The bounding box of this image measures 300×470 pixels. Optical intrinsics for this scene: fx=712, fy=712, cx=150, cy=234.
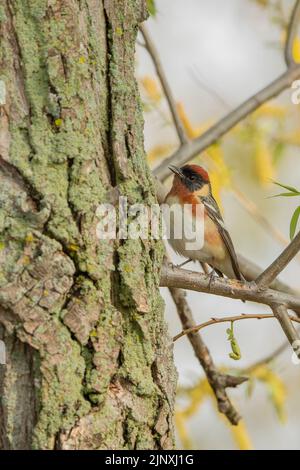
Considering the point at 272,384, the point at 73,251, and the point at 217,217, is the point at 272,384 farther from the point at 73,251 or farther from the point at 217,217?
the point at 73,251

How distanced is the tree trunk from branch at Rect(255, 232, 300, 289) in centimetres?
52

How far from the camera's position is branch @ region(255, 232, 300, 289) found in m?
2.64

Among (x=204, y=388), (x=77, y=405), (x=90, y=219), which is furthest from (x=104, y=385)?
(x=204, y=388)

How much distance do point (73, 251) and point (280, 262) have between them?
2.86 ft

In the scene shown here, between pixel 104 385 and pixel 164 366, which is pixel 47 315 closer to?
pixel 104 385

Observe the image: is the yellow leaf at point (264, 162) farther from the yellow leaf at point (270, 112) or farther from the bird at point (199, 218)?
the bird at point (199, 218)

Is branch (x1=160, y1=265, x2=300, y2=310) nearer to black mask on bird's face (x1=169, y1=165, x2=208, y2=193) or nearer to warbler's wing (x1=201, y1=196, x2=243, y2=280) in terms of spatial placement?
warbler's wing (x1=201, y1=196, x2=243, y2=280)

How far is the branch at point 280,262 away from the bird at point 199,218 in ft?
5.71

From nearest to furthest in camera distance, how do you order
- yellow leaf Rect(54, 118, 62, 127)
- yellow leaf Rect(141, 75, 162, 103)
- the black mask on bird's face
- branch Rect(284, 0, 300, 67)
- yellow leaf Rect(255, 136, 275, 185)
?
1. yellow leaf Rect(54, 118, 62, 127)
2. branch Rect(284, 0, 300, 67)
3. yellow leaf Rect(141, 75, 162, 103)
4. the black mask on bird's face
5. yellow leaf Rect(255, 136, 275, 185)

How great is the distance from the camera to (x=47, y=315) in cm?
213

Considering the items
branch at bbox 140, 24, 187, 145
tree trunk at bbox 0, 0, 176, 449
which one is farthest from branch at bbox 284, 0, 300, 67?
tree trunk at bbox 0, 0, 176, 449

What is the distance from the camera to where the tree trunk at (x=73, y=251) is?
213 centimetres

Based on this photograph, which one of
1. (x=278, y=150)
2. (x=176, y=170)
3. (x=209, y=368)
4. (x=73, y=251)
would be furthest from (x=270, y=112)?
(x=73, y=251)

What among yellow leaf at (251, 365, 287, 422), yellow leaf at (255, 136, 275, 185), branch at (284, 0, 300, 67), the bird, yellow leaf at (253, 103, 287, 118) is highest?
yellow leaf at (253, 103, 287, 118)
